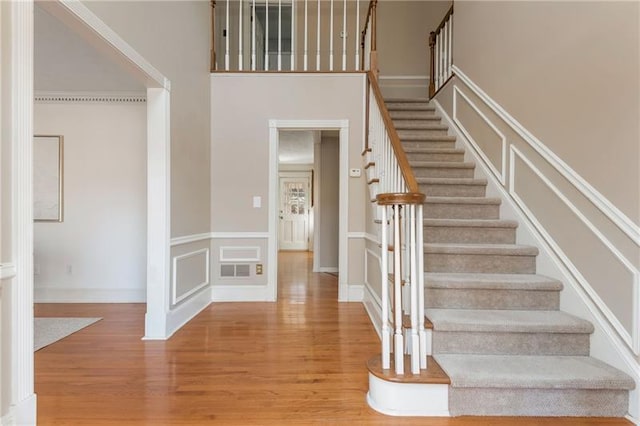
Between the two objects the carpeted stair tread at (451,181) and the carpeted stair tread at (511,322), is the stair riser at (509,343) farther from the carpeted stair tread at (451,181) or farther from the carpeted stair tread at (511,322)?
the carpeted stair tread at (451,181)

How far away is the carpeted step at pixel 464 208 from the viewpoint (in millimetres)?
2818

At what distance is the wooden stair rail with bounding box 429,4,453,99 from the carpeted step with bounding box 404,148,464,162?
1028mm

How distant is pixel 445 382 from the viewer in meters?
1.66

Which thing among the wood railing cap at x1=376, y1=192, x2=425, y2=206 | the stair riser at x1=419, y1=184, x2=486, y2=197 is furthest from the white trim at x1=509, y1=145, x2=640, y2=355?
the wood railing cap at x1=376, y1=192, x2=425, y2=206

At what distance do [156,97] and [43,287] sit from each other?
2.70m

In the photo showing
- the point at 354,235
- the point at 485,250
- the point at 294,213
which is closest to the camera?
the point at 485,250

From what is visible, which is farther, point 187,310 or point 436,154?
point 436,154

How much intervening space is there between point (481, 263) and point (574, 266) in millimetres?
538

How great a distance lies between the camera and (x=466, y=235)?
8.65ft

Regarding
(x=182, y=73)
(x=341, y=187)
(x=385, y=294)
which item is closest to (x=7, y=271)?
(x=385, y=294)

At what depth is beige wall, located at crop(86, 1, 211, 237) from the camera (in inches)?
92.5

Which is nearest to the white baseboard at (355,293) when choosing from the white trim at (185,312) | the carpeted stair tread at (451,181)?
the carpeted stair tread at (451,181)

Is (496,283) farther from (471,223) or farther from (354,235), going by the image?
(354,235)

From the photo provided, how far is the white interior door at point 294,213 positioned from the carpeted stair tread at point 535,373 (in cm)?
758
